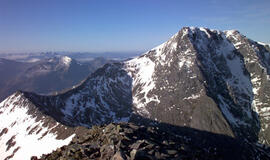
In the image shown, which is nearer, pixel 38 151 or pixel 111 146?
pixel 111 146

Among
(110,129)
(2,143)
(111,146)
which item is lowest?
(2,143)

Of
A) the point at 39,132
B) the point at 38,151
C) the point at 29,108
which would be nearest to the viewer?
the point at 38,151

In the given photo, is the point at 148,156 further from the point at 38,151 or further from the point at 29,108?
the point at 29,108

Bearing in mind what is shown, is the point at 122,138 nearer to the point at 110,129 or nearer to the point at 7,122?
the point at 110,129

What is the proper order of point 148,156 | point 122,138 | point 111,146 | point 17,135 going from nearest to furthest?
point 148,156 < point 111,146 < point 122,138 < point 17,135

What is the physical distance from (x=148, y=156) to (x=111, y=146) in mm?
8299

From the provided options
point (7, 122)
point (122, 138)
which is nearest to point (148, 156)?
point (122, 138)

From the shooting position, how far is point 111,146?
118ft

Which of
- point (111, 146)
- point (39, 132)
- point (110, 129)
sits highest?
point (111, 146)

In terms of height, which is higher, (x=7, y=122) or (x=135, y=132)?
(x=135, y=132)

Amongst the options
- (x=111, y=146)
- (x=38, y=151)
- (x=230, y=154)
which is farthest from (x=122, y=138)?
(x=230, y=154)

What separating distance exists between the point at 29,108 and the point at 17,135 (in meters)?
32.6

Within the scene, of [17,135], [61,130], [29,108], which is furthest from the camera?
[29,108]

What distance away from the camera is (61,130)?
105750 mm
